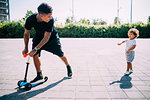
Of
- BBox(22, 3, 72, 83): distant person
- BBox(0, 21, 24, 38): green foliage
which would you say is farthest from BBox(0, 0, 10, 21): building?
BBox(22, 3, 72, 83): distant person

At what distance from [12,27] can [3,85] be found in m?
21.6

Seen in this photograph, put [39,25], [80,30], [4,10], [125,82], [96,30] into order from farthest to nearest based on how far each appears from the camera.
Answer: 1. [4,10]
2. [80,30]
3. [96,30]
4. [125,82]
5. [39,25]

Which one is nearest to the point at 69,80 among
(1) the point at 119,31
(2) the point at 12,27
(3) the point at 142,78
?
(3) the point at 142,78

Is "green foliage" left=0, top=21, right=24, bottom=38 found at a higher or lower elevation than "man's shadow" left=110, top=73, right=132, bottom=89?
higher

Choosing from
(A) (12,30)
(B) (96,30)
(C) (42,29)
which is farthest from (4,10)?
(C) (42,29)

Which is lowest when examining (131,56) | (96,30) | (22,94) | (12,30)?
(22,94)

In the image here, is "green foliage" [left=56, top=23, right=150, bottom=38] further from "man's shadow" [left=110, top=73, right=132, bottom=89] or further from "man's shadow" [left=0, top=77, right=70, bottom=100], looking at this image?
"man's shadow" [left=0, top=77, right=70, bottom=100]

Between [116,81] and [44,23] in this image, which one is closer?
[44,23]

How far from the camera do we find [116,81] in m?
3.27

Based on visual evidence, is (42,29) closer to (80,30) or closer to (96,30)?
(80,30)

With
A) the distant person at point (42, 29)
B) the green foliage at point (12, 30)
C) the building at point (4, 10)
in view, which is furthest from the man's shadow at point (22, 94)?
the building at point (4, 10)

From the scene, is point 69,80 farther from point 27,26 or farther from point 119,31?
point 119,31

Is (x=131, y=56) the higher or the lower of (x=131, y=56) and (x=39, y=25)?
the lower

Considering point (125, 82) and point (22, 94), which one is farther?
point (125, 82)
